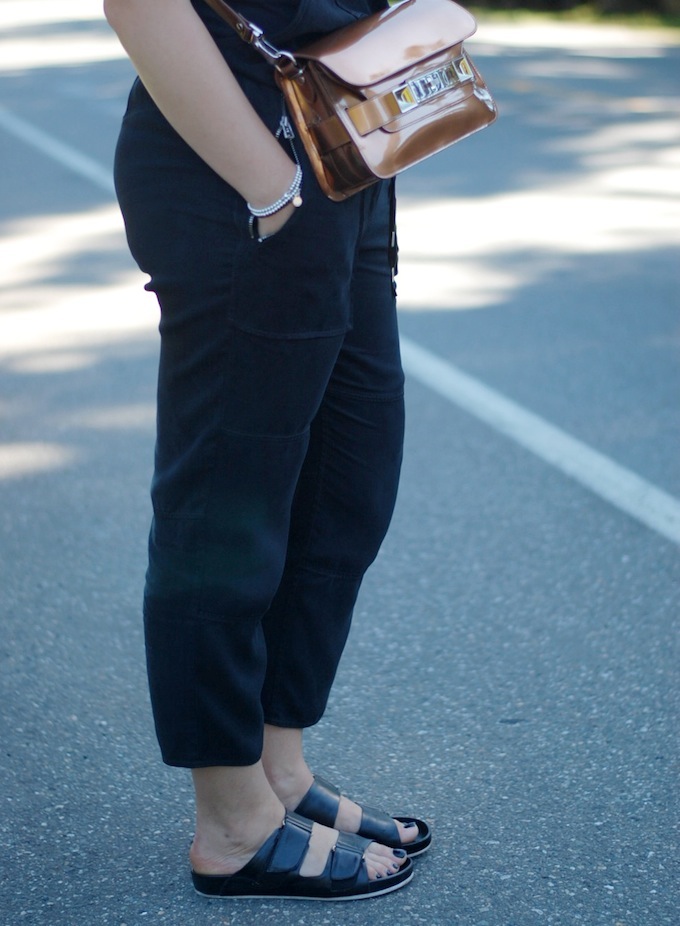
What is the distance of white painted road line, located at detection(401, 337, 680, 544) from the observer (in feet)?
11.3

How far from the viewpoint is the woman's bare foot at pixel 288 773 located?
205cm

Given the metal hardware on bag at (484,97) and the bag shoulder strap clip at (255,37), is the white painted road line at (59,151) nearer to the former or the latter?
the metal hardware on bag at (484,97)

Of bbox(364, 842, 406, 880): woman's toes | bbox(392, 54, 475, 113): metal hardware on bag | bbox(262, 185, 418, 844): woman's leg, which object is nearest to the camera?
bbox(392, 54, 475, 113): metal hardware on bag

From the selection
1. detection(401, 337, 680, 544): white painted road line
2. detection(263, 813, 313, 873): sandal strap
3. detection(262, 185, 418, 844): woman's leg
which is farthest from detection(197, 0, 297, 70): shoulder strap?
detection(401, 337, 680, 544): white painted road line

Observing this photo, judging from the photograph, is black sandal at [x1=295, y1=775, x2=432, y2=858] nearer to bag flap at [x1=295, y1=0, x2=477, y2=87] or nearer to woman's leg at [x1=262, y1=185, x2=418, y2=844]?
woman's leg at [x1=262, y1=185, x2=418, y2=844]

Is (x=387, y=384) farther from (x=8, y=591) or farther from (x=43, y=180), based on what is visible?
(x=43, y=180)

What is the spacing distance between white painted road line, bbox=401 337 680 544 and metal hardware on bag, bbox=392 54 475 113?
1796 millimetres

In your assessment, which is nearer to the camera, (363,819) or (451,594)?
→ (363,819)

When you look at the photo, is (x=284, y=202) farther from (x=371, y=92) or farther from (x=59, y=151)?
Result: (x=59, y=151)

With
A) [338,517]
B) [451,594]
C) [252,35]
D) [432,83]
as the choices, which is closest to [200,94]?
[252,35]

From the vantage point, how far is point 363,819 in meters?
2.07

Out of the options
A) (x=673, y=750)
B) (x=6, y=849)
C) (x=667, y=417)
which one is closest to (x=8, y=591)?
(x=6, y=849)

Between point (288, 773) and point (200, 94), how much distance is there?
1.07 metres

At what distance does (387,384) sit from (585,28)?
1599cm
